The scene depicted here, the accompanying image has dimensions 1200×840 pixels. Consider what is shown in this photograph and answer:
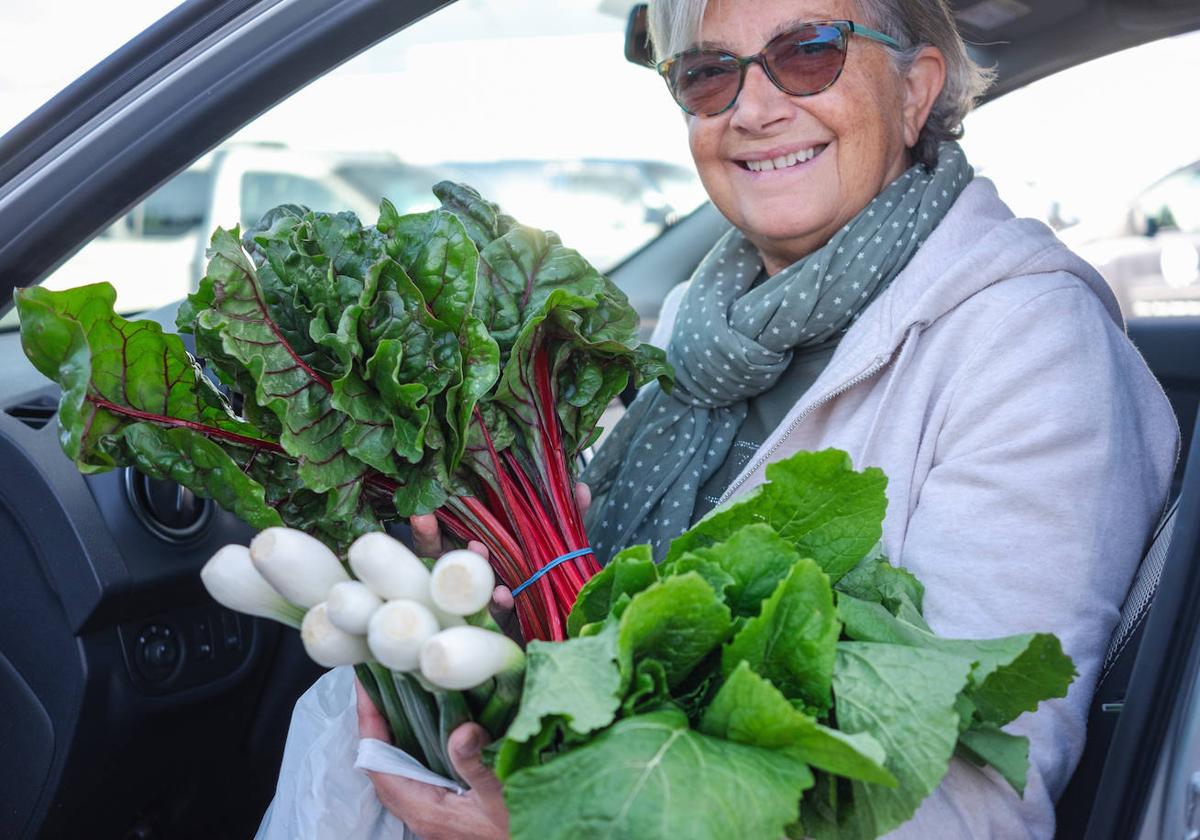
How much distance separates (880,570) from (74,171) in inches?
40.3

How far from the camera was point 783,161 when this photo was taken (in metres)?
1.80

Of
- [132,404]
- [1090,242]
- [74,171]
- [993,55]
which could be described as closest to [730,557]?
[132,404]

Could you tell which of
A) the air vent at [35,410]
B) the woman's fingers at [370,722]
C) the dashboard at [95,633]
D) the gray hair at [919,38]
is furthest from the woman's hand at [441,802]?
the gray hair at [919,38]

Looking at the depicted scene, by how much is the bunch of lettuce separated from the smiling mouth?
30.6 inches

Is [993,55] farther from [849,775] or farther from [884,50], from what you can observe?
[849,775]

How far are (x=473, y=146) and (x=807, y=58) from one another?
5.78 meters

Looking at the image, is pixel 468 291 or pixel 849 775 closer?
pixel 849 775

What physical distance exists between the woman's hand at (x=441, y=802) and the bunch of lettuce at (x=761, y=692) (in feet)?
0.60

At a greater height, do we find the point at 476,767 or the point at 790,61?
the point at 790,61

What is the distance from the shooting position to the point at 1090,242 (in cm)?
648

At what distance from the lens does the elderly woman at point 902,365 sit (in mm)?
1331

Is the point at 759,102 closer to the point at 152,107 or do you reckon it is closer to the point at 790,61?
the point at 790,61

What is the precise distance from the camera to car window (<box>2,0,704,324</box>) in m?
5.02

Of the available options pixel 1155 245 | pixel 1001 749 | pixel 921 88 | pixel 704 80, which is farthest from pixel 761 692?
pixel 1155 245
